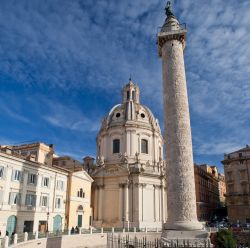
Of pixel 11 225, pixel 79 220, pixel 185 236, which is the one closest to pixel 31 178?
pixel 11 225

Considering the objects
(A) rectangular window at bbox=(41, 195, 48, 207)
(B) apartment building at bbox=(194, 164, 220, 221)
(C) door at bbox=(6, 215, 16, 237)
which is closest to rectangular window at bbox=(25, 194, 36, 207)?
(A) rectangular window at bbox=(41, 195, 48, 207)

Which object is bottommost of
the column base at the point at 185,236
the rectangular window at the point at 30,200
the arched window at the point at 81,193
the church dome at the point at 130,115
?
the column base at the point at 185,236

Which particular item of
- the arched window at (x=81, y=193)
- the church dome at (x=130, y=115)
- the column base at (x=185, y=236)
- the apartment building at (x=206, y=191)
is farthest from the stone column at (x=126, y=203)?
the apartment building at (x=206, y=191)

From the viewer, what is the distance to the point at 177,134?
90.9 ft

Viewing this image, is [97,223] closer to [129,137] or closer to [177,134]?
[129,137]

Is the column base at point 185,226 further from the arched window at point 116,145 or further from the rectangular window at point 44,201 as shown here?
the arched window at point 116,145

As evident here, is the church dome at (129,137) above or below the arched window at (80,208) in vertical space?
above

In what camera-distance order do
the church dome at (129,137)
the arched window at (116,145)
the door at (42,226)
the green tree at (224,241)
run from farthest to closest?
the arched window at (116,145), the church dome at (129,137), the door at (42,226), the green tree at (224,241)

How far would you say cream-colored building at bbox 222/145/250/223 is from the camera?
51094 millimetres

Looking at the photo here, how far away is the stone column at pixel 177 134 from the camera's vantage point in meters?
25.8

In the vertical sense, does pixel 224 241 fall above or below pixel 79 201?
below

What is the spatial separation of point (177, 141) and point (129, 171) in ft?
60.5

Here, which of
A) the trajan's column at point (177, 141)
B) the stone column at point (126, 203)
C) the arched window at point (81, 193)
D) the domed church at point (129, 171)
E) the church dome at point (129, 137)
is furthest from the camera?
the church dome at point (129, 137)

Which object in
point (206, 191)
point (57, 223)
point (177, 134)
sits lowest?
point (57, 223)
